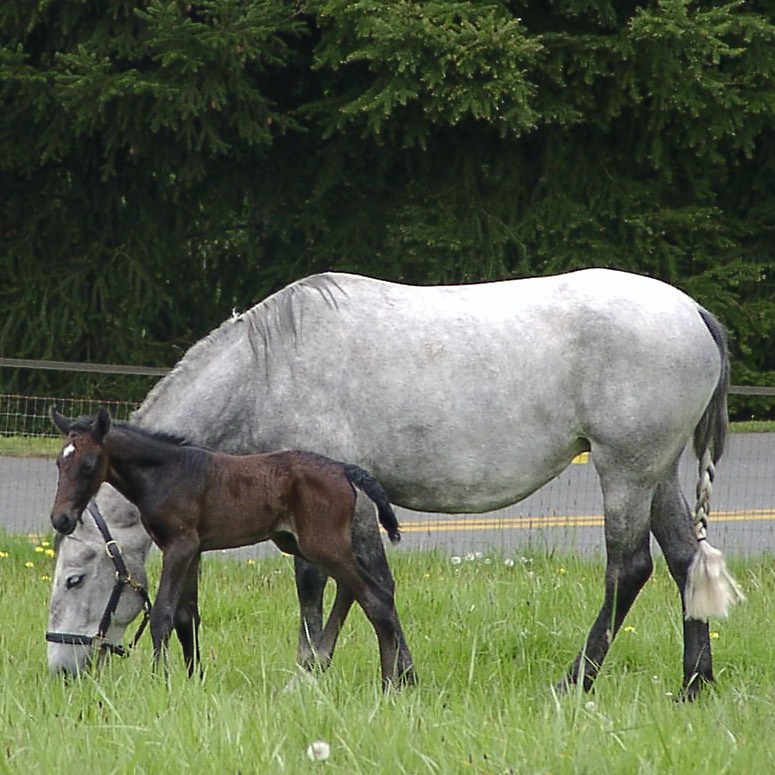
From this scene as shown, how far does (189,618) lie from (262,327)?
4.04 feet

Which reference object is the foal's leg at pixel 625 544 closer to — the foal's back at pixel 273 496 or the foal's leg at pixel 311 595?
the foal's leg at pixel 311 595

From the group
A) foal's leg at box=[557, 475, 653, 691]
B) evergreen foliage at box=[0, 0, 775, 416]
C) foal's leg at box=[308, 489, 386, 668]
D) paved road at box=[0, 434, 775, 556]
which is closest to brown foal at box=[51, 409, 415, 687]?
foal's leg at box=[308, 489, 386, 668]

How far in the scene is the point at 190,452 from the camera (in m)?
5.33

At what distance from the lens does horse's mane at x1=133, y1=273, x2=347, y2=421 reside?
19.0ft

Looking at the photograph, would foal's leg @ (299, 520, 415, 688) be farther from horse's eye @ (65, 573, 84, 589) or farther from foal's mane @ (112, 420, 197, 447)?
horse's eye @ (65, 573, 84, 589)

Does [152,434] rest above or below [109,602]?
above

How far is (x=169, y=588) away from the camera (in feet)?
17.0

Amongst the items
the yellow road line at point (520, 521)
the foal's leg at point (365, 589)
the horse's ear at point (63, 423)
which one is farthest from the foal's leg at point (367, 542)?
the yellow road line at point (520, 521)

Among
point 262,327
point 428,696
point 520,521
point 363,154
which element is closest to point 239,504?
point 262,327

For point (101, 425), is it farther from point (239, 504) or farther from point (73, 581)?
point (73, 581)

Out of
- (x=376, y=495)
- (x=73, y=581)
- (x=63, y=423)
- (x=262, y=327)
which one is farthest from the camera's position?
(x=262, y=327)

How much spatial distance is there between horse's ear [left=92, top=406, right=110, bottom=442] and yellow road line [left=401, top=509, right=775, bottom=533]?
19.0ft

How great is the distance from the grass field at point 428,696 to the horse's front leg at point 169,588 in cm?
12

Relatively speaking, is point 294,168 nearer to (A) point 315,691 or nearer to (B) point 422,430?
(B) point 422,430
